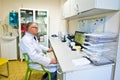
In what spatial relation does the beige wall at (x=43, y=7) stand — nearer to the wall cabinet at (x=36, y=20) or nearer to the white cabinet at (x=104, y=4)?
the wall cabinet at (x=36, y=20)

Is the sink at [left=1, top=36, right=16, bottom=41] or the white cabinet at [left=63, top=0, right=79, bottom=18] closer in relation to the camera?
the white cabinet at [left=63, top=0, right=79, bottom=18]

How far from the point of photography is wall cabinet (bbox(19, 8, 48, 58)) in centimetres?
370

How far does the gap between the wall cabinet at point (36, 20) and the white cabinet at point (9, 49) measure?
1.21 feet

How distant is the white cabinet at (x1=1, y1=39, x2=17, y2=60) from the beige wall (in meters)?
0.74

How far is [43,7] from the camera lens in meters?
4.22

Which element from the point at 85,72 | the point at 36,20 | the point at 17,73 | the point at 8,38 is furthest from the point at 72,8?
the point at 8,38

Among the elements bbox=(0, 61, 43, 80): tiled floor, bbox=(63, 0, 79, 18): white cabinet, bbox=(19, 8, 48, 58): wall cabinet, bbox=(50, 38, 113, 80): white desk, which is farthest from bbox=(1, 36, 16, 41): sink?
bbox=(50, 38, 113, 80): white desk

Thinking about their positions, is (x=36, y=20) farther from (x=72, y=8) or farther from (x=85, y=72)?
(x=85, y=72)

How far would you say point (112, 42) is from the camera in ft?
4.88

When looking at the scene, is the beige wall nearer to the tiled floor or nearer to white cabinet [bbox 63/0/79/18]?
white cabinet [bbox 63/0/79/18]

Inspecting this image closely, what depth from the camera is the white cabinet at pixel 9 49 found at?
3705 millimetres

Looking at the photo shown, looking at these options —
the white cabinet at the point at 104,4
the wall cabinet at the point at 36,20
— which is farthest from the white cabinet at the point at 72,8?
the wall cabinet at the point at 36,20

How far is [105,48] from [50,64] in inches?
33.8

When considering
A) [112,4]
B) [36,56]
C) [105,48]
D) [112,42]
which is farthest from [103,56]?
[36,56]
